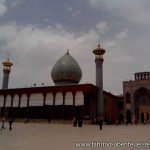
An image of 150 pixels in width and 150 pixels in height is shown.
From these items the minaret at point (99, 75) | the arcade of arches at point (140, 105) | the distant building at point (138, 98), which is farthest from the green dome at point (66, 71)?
the arcade of arches at point (140, 105)

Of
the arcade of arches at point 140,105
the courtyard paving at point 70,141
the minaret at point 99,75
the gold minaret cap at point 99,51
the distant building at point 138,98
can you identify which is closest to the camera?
the courtyard paving at point 70,141

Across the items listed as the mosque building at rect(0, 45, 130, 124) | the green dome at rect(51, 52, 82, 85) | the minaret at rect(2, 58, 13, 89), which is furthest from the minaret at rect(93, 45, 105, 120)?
the minaret at rect(2, 58, 13, 89)

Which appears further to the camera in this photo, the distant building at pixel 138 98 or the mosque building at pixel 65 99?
the distant building at pixel 138 98

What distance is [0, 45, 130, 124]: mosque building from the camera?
119ft

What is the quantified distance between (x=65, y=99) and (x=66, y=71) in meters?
6.41

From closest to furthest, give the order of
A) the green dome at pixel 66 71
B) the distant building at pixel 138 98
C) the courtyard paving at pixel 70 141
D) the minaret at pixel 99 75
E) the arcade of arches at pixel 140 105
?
1. the courtyard paving at pixel 70 141
2. the minaret at pixel 99 75
3. the green dome at pixel 66 71
4. the distant building at pixel 138 98
5. the arcade of arches at pixel 140 105

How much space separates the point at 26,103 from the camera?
40.3 m

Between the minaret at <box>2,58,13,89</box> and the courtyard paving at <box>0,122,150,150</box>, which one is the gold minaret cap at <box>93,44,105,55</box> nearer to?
the minaret at <box>2,58,13,89</box>

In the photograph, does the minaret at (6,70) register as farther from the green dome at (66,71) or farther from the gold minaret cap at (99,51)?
the gold minaret cap at (99,51)

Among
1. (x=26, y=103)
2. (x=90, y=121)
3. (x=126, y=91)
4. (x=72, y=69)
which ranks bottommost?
(x=90, y=121)

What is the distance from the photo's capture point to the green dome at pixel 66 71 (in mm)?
41959

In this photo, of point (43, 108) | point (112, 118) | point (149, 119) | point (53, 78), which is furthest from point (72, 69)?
point (149, 119)

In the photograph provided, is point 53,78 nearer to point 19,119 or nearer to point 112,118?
point 19,119

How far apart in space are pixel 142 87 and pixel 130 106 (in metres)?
4.02
